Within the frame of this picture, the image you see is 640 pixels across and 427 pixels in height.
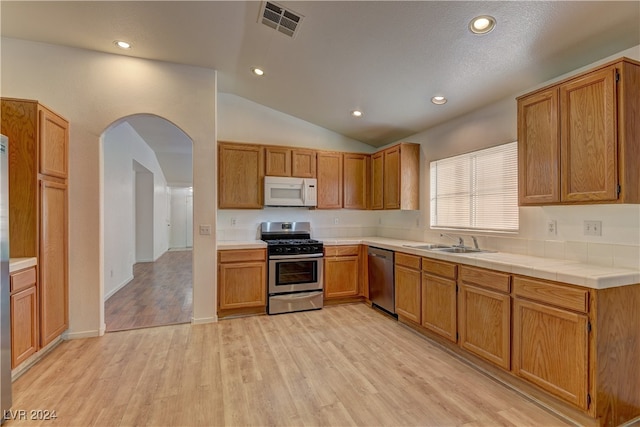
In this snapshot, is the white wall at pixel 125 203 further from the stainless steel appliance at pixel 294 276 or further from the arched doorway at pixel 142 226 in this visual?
the stainless steel appliance at pixel 294 276

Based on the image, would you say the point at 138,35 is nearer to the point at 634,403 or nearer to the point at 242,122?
the point at 242,122

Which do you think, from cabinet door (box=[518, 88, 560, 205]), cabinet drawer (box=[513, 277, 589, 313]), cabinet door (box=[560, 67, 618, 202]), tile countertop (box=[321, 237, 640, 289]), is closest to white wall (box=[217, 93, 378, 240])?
tile countertop (box=[321, 237, 640, 289])

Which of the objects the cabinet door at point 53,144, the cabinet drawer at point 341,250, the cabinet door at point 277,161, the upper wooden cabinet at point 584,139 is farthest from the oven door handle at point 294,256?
the upper wooden cabinet at point 584,139

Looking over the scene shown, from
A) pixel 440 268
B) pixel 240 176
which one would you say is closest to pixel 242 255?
pixel 240 176

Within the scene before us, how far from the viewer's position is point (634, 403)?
1857 millimetres

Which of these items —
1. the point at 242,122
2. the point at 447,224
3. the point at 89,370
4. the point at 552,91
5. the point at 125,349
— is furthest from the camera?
the point at 242,122

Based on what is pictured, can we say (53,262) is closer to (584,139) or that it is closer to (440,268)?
(440,268)

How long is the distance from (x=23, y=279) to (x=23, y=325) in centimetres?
36

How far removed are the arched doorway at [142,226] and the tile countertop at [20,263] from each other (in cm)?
117

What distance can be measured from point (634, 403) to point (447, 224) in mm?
2222

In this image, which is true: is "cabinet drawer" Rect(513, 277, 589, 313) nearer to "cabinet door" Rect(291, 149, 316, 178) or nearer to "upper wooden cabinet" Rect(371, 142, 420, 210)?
"upper wooden cabinet" Rect(371, 142, 420, 210)

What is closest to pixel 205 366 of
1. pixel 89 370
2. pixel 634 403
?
pixel 89 370

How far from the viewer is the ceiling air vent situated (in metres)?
2.40

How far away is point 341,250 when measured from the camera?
420cm
